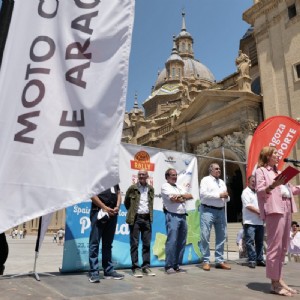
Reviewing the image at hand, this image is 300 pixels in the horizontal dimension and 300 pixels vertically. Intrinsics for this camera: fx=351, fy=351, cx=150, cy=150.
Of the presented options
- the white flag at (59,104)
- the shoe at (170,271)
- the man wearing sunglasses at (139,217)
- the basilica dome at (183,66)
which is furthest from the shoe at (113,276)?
the basilica dome at (183,66)

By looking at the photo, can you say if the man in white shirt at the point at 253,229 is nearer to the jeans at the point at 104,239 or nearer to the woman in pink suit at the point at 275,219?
the woman in pink suit at the point at 275,219

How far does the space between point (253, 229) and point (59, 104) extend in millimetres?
5602

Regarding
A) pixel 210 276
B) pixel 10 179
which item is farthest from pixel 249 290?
pixel 10 179

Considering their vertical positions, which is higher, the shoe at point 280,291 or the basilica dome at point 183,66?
the basilica dome at point 183,66

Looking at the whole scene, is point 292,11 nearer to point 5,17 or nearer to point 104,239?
point 104,239

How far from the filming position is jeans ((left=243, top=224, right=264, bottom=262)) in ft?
23.0

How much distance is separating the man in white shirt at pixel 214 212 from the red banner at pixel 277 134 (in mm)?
3517

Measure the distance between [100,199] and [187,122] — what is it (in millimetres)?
21768

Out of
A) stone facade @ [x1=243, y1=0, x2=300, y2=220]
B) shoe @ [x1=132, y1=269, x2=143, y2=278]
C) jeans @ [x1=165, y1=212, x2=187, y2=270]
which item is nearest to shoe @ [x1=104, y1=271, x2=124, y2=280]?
shoe @ [x1=132, y1=269, x2=143, y2=278]

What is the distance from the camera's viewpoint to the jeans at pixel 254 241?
23.0 feet

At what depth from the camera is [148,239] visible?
5.81 m

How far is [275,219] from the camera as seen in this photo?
425 centimetres

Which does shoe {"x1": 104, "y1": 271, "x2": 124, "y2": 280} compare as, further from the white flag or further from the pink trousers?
the white flag

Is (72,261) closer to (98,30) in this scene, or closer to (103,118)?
(103,118)
